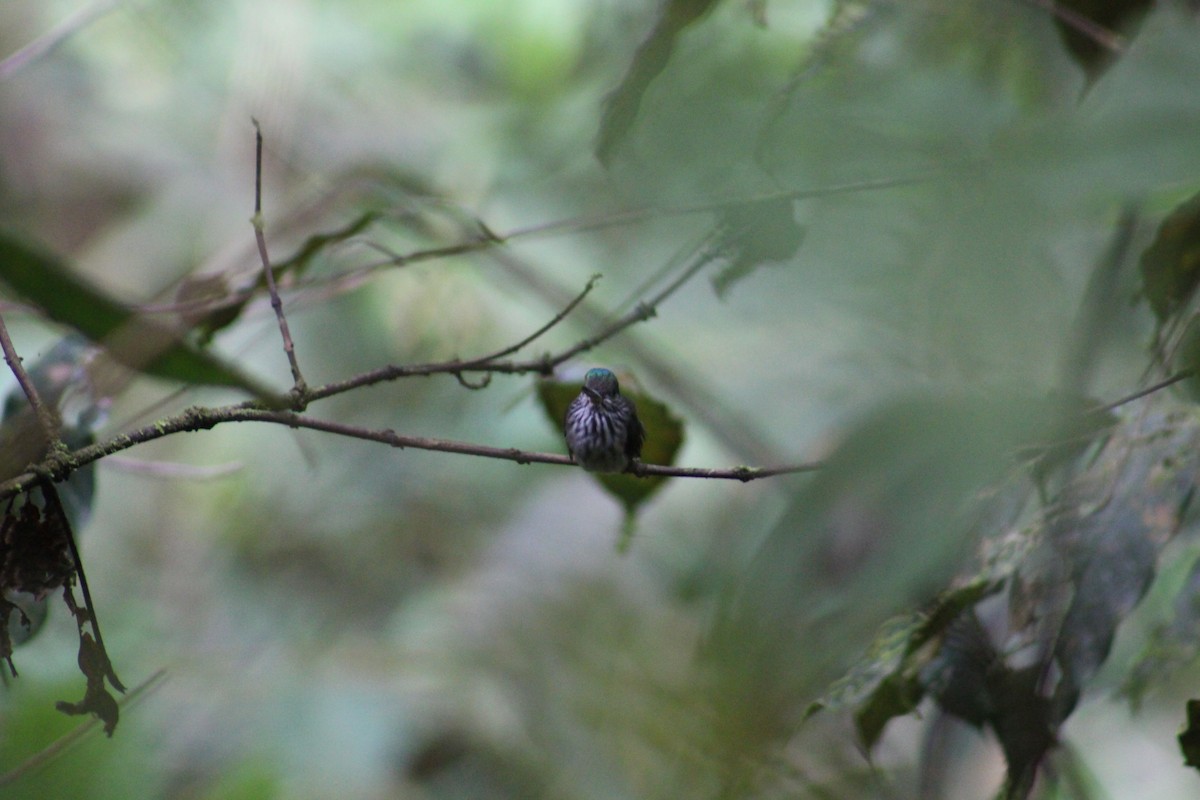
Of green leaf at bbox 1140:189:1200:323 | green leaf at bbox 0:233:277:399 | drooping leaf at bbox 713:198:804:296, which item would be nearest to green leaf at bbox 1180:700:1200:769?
green leaf at bbox 1140:189:1200:323

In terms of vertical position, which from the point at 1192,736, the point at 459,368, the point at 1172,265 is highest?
the point at 1172,265

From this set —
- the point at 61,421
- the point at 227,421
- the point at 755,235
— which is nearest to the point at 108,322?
the point at 227,421

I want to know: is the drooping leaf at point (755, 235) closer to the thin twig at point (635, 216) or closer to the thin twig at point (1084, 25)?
the thin twig at point (635, 216)

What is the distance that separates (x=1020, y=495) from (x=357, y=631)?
10.8ft

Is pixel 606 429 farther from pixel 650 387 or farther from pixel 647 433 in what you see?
pixel 650 387

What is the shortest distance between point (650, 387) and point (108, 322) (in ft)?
9.62

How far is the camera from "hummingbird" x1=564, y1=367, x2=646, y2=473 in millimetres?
1811

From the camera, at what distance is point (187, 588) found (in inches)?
181

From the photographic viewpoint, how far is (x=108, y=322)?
874mm

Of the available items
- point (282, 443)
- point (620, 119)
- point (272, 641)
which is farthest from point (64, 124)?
point (620, 119)

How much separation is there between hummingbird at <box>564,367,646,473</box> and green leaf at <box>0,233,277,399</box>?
3.06ft

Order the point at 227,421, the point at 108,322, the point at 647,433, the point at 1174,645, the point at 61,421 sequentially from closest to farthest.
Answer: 1. the point at 108,322
2. the point at 227,421
3. the point at 61,421
4. the point at 1174,645
5. the point at 647,433

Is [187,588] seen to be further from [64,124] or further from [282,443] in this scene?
[64,124]

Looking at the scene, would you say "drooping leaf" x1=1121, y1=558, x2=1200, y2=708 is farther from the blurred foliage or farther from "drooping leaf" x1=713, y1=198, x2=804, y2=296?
"drooping leaf" x1=713, y1=198, x2=804, y2=296
